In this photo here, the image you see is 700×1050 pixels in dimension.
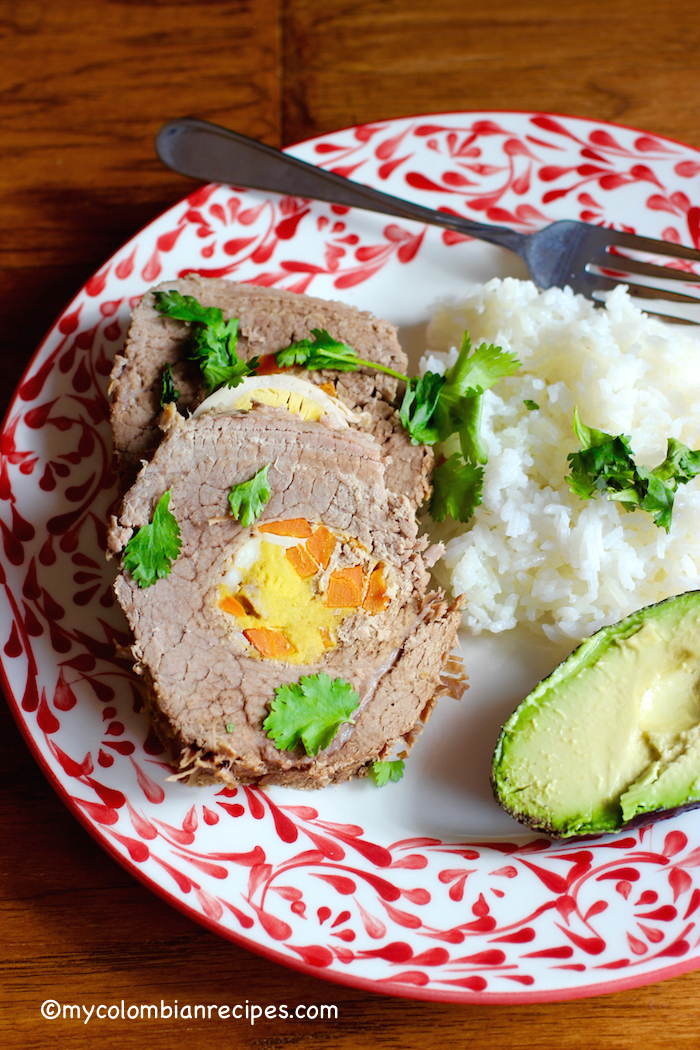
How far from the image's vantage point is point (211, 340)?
2.62 meters

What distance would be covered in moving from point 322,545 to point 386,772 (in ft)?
2.36

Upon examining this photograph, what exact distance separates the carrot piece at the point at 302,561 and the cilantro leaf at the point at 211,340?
0.56 m

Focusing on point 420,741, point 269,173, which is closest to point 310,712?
point 420,741

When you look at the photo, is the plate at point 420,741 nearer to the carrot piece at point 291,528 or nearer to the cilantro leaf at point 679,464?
the carrot piece at point 291,528

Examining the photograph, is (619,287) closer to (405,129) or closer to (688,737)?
(405,129)

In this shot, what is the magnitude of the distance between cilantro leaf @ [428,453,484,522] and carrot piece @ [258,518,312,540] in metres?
0.55

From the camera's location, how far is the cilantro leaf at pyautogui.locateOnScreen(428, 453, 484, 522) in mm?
2754

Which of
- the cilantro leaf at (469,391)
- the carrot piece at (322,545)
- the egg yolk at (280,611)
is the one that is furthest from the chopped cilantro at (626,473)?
the egg yolk at (280,611)

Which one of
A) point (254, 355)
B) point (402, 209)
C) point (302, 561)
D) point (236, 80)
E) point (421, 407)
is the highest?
point (236, 80)

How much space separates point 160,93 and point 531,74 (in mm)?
1626

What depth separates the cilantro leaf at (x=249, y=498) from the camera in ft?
8.00

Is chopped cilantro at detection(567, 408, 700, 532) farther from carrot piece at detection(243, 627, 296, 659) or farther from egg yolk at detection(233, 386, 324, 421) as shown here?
carrot piece at detection(243, 627, 296, 659)

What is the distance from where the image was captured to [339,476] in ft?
8.20

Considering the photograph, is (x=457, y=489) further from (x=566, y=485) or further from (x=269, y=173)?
(x=269, y=173)
